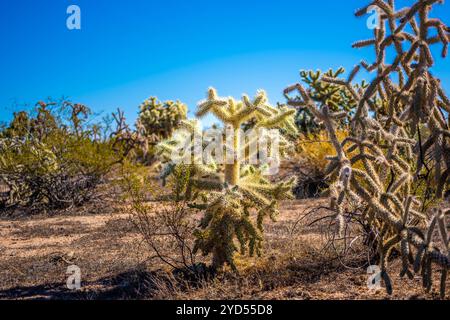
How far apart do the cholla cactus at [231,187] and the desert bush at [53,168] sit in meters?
6.01

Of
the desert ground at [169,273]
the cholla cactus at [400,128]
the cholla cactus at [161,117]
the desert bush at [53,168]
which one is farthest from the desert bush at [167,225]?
the cholla cactus at [161,117]

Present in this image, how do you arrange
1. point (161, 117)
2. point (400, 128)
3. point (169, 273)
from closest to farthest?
point (400, 128) → point (169, 273) → point (161, 117)

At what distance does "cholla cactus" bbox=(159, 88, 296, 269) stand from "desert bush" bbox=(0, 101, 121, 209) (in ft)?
19.7

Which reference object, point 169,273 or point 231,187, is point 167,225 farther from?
point 231,187

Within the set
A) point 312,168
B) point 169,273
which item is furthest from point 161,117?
point 169,273

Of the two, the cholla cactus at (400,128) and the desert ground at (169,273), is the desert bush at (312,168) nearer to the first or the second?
the desert ground at (169,273)

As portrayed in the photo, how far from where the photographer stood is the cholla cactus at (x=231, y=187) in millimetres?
4316

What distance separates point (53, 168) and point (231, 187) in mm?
6852

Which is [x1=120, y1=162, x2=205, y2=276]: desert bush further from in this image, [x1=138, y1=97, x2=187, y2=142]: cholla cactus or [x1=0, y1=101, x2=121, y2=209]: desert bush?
[x1=138, y1=97, x2=187, y2=142]: cholla cactus

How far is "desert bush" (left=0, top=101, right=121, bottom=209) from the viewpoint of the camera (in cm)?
997

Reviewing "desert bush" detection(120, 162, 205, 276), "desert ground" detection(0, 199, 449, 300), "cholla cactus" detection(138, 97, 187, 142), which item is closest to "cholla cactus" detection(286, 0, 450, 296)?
"desert ground" detection(0, 199, 449, 300)

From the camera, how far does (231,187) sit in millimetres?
4422
